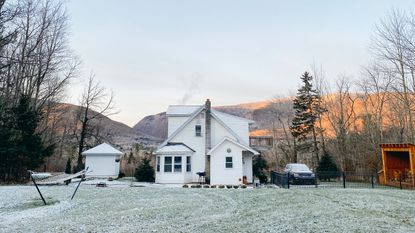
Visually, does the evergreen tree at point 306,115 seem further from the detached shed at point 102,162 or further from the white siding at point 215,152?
the detached shed at point 102,162

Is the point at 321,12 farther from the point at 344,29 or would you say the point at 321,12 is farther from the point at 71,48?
the point at 71,48

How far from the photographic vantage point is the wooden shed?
682 inches

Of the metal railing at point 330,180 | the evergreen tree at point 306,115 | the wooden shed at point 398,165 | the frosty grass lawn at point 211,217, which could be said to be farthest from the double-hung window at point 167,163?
the evergreen tree at point 306,115

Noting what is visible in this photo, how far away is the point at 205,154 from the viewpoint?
22875 mm

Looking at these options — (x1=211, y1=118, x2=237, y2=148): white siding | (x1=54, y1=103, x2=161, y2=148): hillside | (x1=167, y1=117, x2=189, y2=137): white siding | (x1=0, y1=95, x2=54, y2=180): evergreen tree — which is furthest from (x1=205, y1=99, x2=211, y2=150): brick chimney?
(x1=54, y1=103, x2=161, y2=148): hillside

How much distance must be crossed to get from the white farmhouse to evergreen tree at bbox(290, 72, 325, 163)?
1040 cm

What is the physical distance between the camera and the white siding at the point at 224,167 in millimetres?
21272

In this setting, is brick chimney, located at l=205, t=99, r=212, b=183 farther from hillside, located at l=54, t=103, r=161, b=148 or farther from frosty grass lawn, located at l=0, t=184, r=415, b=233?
hillside, located at l=54, t=103, r=161, b=148

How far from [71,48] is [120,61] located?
8.22m

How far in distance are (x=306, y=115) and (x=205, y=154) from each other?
15.8 meters

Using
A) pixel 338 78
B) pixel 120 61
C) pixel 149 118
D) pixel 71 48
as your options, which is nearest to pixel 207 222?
pixel 120 61

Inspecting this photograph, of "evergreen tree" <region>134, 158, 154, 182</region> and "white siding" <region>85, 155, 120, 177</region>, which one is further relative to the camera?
"white siding" <region>85, 155, 120, 177</region>

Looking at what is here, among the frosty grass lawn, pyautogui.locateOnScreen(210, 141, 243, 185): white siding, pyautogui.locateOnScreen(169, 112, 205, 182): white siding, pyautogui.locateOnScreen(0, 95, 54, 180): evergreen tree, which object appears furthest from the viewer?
pyautogui.locateOnScreen(169, 112, 205, 182): white siding

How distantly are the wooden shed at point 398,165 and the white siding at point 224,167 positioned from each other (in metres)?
10.4
